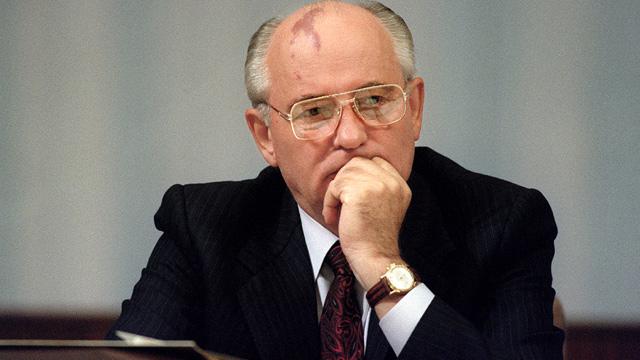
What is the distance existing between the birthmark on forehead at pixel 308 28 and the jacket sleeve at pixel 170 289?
55 cm

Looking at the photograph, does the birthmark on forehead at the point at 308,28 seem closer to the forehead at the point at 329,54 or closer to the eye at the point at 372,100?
the forehead at the point at 329,54

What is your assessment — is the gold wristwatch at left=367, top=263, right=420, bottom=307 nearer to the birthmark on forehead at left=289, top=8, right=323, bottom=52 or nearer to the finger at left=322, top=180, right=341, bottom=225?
the finger at left=322, top=180, right=341, bottom=225

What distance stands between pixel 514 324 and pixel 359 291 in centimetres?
38

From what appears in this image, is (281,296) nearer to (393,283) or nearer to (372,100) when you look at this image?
(393,283)

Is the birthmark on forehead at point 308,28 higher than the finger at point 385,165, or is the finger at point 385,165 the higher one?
the birthmark on forehead at point 308,28

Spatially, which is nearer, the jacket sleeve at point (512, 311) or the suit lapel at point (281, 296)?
the jacket sleeve at point (512, 311)

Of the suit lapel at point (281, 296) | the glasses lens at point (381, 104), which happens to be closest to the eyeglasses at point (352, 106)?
the glasses lens at point (381, 104)

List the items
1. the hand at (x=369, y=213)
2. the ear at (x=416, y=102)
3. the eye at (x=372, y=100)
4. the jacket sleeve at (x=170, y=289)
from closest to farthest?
the hand at (x=369, y=213) → the eye at (x=372, y=100) → the jacket sleeve at (x=170, y=289) → the ear at (x=416, y=102)

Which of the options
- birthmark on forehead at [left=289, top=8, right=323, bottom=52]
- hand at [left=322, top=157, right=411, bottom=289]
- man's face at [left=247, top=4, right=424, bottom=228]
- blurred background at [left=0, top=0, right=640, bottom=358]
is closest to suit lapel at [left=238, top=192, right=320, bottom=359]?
man's face at [left=247, top=4, right=424, bottom=228]

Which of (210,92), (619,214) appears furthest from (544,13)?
(210,92)

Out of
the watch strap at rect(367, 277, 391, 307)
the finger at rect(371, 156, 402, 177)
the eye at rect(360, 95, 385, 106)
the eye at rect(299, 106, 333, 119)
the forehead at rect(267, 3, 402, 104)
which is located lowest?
the watch strap at rect(367, 277, 391, 307)

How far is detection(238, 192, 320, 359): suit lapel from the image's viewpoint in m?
2.36

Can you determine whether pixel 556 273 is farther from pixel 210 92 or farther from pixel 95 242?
pixel 95 242

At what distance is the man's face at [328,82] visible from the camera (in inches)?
89.7
